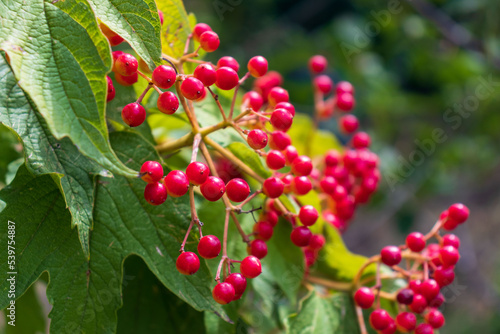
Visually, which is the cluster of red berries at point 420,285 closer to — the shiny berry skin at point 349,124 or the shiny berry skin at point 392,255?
the shiny berry skin at point 392,255

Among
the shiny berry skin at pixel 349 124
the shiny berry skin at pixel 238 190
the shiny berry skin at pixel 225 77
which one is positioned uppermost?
the shiny berry skin at pixel 225 77

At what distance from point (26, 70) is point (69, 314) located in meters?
0.40

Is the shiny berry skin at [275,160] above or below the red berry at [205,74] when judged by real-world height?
below

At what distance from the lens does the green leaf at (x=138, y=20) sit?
2.23 ft

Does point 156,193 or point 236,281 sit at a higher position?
point 156,193

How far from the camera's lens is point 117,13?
2.27 ft

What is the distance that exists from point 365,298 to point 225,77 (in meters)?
0.62

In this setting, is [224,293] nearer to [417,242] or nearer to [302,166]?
[302,166]

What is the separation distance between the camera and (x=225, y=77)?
823 mm

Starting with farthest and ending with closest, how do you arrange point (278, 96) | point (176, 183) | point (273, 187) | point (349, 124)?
point (349, 124)
point (278, 96)
point (273, 187)
point (176, 183)

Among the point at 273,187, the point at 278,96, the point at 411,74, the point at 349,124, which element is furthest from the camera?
the point at 411,74

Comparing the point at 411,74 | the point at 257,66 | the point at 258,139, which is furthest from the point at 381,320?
the point at 411,74

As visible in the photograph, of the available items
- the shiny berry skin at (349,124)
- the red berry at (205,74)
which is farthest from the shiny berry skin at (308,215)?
the shiny berry skin at (349,124)

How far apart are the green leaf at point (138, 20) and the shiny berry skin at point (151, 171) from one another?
161mm
